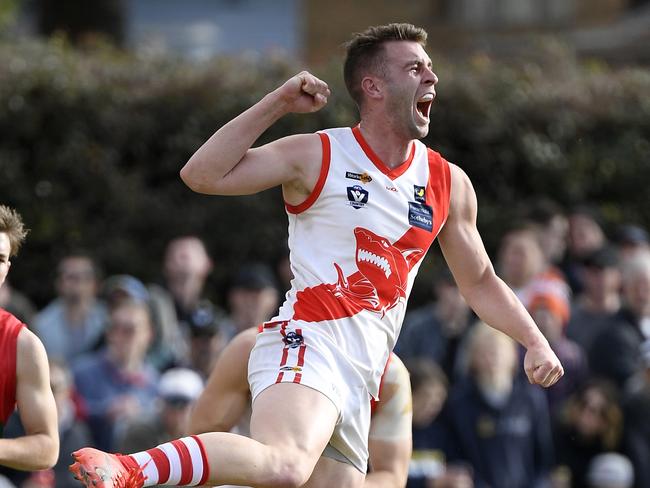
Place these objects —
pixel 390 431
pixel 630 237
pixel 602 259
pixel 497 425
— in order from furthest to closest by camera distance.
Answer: pixel 630 237
pixel 602 259
pixel 497 425
pixel 390 431

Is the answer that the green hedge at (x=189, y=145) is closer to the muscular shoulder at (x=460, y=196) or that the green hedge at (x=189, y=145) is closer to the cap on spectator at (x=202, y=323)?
the cap on spectator at (x=202, y=323)

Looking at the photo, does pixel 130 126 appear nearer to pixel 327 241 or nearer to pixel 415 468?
pixel 415 468

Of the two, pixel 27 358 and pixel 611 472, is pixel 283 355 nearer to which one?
pixel 27 358

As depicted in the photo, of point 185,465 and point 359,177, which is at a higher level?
point 359,177

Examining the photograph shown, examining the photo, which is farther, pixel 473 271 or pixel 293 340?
pixel 473 271

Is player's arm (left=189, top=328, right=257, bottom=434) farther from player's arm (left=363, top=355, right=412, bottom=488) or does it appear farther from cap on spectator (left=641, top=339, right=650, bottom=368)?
cap on spectator (left=641, top=339, right=650, bottom=368)

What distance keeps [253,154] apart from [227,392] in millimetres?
1379

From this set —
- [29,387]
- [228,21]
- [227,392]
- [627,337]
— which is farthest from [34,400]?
[228,21]

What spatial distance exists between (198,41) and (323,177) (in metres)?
15.4

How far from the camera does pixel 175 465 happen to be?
5602 mm

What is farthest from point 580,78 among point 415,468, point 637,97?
A: point 415,468

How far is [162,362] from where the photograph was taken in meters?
10.6

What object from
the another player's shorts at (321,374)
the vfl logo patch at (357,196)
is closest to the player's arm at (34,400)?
the another player's shorts at (321,374)

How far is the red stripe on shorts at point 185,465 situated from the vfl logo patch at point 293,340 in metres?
0.78
